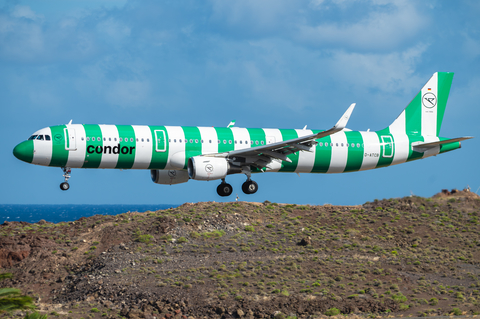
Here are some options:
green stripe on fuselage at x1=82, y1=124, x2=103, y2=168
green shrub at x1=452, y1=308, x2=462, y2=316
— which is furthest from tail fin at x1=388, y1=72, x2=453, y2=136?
green stripe on fuselage at x1=82, y1=124, x2=103, y2=168

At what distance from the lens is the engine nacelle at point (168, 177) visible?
140 ft

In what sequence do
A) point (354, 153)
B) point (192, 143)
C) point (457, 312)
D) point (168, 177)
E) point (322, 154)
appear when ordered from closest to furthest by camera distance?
1. point (457, 312)
2. point (192, 143)
3. point (322, 154)
4. point (168, 177)
5. point (354, 153)

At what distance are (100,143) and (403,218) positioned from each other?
32075 mm

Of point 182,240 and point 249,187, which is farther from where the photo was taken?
point 182,240

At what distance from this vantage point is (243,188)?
41.3m

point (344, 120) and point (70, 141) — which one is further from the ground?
point (344, 120)

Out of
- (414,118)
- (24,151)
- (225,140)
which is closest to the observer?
(24,151)

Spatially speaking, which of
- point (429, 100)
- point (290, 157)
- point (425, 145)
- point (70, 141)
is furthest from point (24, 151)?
point (429, 100)

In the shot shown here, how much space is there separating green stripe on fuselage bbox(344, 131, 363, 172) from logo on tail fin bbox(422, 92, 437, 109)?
884 centimetres

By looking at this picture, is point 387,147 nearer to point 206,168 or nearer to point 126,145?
point 206,168

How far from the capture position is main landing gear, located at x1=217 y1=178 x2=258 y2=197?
135ft

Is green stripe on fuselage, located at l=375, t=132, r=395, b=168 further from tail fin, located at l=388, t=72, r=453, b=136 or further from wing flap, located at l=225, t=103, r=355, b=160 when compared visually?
wing flap, located at l=225, t=103, r=355, b=160

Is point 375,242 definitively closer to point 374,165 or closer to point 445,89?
point 374,165

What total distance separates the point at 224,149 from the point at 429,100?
20.7 metres
